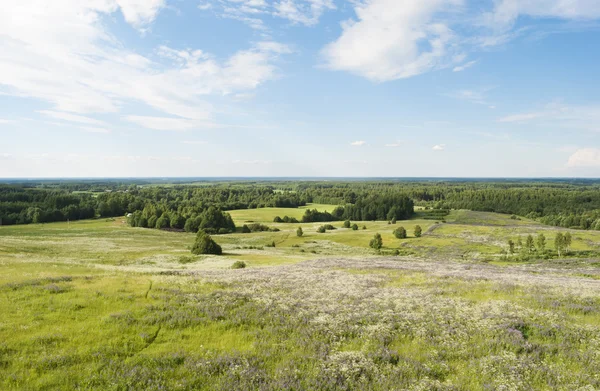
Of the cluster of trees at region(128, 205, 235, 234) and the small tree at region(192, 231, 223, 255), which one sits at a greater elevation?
the small tree at region(192, 231, 223, 255)

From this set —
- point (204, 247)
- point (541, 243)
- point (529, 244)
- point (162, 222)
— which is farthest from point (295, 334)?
point (162, 222)

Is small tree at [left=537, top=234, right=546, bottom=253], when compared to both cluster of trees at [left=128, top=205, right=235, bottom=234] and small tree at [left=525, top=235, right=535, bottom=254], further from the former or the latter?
cluster of trees at [left=128, top=205, right=235, bottom=234]

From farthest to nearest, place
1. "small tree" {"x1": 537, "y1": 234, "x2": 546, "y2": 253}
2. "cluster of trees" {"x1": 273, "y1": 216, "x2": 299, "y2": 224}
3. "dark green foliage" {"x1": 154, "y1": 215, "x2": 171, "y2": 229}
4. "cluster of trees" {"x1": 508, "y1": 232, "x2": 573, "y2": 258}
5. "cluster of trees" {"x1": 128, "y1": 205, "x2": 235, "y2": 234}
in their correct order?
"cluster of trees" {"x1": 273, "y1": 216, "x2": 299, "y2": 224}
"dark green foliage" {"x1": 154, "y1": 215, "x2": 171, "y2": 229}
"cluster of trees" {"x1": 128, "y1": 205, "x2": 235, "y2": 234}
"small tree" {"x1": 537, "y1": 234, "x2": 546, "y2": 253}
"cluster of trees" {"x1": 508, "y1": 232, "x2": 573, "y2": 258}

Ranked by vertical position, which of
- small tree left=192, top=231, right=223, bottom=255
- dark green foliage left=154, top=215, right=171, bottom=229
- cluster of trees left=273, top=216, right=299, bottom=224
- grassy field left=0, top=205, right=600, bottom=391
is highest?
grassy field left=0, top=205, right=600, bottom=391

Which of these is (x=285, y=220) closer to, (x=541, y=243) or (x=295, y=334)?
(x=541, y=243)

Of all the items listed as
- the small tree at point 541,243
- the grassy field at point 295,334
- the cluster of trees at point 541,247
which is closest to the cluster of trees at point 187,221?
the cluster of trees at point 541,247

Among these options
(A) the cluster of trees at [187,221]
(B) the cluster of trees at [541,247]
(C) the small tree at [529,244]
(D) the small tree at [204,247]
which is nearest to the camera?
(D) the small tree at [204,247]

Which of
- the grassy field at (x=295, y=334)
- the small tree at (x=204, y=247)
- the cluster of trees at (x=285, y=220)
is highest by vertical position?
the grassy field at (x=295, y=334)

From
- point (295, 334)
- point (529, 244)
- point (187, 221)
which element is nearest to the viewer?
point (295, 334)

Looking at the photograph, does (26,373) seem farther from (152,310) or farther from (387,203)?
(387,203)

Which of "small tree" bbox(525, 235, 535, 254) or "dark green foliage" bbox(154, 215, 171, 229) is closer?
"small tree" bbox(525, 235, 535, 254)

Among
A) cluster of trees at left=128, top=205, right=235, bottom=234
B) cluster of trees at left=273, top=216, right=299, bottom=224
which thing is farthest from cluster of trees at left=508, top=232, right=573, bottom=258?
cluster of trees at left=273, top=216, right=299, bottom=224

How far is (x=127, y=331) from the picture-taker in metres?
13.2

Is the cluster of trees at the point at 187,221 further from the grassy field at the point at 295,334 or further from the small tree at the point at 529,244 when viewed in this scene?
the grassy field at the point at 295,334
